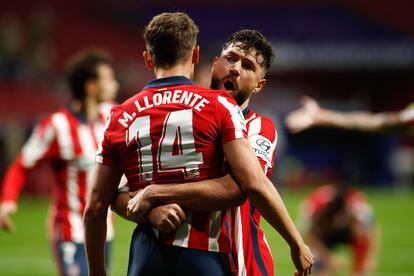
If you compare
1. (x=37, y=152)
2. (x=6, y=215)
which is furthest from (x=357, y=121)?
(x=6, y=215)

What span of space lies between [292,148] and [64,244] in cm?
2267

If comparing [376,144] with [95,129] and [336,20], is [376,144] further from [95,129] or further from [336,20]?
[95,129]

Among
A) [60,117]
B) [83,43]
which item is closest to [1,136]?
[83,43]

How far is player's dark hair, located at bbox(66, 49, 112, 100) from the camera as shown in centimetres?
584

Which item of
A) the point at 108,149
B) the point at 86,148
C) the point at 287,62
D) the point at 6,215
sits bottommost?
the point at 6,215

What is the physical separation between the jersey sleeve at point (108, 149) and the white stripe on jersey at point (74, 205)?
7.89ft

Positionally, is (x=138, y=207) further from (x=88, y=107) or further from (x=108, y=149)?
(x=88, y=107)

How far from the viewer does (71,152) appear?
578cm

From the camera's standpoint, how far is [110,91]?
19.4 feet

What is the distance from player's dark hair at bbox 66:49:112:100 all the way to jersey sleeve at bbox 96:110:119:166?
8.53 ft

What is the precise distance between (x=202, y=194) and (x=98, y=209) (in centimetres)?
48

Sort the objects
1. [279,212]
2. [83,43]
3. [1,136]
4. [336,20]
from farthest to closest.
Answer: [336,20]
[83,43]
[1,136]
[279,212]

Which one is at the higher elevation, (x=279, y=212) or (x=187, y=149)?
(x=187, y=149)

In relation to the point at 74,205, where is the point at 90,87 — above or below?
above
